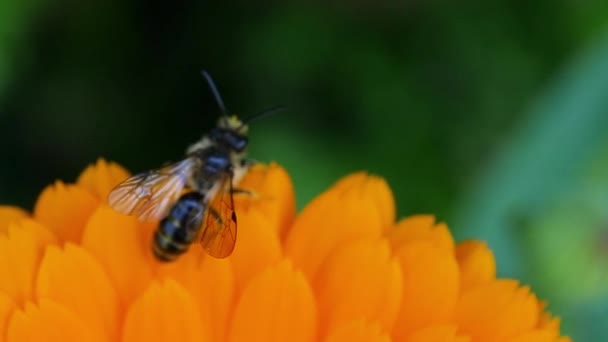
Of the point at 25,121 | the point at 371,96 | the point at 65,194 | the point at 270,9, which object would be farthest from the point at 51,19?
the point at 65,194

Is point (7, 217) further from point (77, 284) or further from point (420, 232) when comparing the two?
point (420, 232)

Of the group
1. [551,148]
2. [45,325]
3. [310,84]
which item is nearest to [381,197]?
[45,325]

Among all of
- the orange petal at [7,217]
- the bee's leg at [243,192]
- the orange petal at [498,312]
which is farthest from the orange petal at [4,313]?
the orange petal at [498,312]

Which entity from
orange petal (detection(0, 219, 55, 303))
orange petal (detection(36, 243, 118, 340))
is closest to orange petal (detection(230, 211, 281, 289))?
orange petal (detection(36, 243, 118, 340))

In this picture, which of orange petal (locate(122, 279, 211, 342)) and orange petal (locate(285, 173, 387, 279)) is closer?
orange petal (locate(122, 279, 211, 342))

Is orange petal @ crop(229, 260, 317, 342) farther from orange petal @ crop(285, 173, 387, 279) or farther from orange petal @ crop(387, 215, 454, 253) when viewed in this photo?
orange petal @ crop(387, 215, 454, 253)

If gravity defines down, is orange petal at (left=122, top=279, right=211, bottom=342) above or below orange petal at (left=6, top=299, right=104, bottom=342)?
above

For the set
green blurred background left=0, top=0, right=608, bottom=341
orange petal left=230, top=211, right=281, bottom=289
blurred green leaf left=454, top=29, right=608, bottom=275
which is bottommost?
orange petal left=230, top=211, right=281, bottom=289

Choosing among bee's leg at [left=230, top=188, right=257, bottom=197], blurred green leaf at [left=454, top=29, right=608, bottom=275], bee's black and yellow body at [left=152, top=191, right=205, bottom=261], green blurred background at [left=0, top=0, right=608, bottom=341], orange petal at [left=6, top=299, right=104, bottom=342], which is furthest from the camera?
green blurred background at [left=0, top=0, right=608, bottom=341]
